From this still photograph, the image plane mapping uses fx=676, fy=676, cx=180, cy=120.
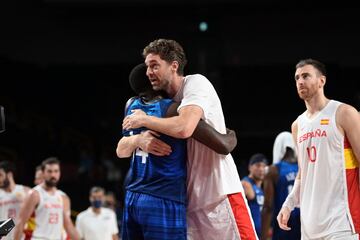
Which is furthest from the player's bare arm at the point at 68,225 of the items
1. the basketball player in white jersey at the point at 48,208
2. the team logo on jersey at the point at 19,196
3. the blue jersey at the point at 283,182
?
the blue jersey at the point at 283,182

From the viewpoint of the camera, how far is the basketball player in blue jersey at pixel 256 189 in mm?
8273

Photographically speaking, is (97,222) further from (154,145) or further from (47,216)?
(154,145)

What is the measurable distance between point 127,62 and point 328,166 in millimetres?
15234

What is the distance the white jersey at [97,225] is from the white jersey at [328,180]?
25.2ft

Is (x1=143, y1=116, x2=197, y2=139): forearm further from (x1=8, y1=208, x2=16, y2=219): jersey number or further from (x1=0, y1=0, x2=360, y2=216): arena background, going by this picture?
(x1=0, y1=0, x2=360, y2=216): arena background

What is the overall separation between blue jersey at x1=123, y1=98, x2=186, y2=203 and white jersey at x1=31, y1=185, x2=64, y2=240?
18.4 ft

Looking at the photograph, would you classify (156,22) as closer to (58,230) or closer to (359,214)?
(58,230)

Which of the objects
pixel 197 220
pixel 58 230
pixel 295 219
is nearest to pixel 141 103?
pixel 197 220

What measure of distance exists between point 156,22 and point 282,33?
3.64m

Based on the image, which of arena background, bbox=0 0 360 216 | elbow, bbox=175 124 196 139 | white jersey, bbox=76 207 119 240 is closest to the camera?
elbow, bbox=175 124 196 139

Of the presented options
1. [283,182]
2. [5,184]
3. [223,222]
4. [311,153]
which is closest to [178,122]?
[223,222]

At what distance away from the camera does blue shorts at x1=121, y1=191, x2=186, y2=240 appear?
381cm

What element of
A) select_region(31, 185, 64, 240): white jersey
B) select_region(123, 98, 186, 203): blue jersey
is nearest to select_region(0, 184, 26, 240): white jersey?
select_region(31, 185, 64, 240): white jersey

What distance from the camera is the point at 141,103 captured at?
4012 mm
